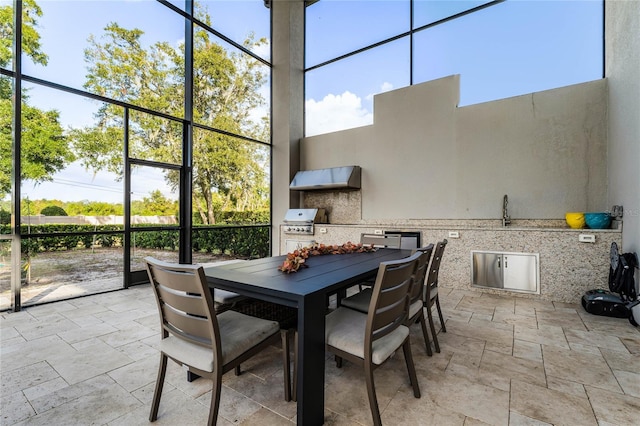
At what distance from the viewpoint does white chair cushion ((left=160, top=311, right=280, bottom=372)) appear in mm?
1328

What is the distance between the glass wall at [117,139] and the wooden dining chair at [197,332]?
3160mm

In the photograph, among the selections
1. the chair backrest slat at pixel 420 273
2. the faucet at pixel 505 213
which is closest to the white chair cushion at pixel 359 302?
the chair backrest slat at pixel 420 273

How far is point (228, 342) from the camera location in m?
1.41

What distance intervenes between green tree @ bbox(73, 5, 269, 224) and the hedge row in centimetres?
43

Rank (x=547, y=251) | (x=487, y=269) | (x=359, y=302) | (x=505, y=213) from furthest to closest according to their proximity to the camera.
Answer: (x=505, y=213)
(x=487, y=269)
(x=547, y=251)
(x=359, y=302)

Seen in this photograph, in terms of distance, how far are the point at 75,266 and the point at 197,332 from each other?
12.0ft

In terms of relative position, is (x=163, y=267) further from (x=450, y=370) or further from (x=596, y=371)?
(x=596, y=371)

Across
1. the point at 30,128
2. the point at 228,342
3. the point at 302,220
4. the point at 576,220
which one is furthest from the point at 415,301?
the point at 30,128

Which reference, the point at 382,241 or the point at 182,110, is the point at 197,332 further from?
the point at 182,110

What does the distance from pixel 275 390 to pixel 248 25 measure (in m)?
6.79

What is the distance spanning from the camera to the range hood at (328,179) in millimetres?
5484

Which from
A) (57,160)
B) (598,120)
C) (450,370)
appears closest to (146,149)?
(57,160)

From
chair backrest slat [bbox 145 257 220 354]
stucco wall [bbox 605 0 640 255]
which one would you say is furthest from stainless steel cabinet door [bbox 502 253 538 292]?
chair backrest slat [bbox 145 257 220 354]

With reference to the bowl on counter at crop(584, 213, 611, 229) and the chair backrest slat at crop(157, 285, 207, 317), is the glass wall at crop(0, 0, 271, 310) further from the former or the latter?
the bowl on counter at crop(584, 213, 611, 229)
